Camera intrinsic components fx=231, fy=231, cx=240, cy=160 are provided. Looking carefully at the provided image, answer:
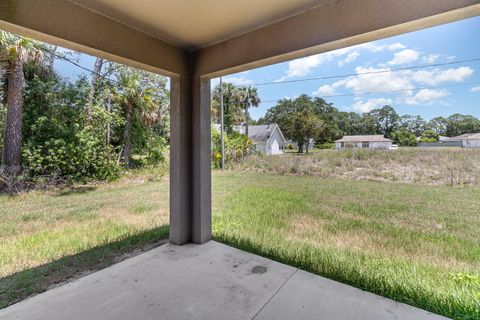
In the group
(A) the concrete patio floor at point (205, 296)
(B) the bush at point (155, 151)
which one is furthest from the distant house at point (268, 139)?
(B) the bush at point (155, 151)

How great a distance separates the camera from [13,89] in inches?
192

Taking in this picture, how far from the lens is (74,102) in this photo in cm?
577

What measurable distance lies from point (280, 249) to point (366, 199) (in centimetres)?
193

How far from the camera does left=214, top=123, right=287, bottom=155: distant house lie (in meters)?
4.64

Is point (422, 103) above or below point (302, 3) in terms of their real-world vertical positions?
below

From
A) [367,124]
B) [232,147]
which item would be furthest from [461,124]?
[232,147]

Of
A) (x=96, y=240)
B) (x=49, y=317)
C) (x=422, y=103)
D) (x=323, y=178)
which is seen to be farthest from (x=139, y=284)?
(x=422, y=103)

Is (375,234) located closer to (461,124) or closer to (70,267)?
(461,124)

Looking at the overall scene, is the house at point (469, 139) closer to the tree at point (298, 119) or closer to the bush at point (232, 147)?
the tree at point (298, 119)

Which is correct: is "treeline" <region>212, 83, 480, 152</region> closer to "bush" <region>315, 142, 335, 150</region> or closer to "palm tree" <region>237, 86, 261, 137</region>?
"bush" <region>315, 142, 335, 150</region>

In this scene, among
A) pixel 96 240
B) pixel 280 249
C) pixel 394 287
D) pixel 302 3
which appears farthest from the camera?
pixel 96 240

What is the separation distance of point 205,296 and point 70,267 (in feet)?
4.97

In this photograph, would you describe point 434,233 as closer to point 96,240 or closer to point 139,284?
point 139,284

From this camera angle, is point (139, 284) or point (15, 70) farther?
point (15, 70)
